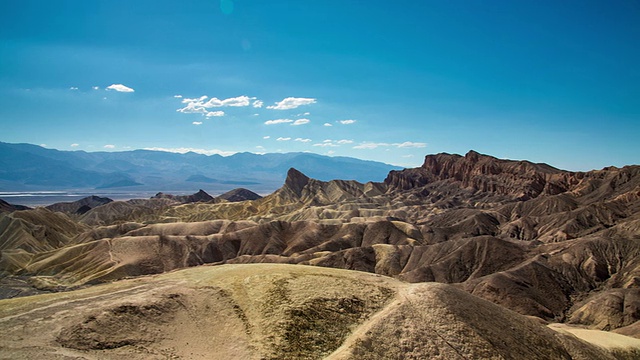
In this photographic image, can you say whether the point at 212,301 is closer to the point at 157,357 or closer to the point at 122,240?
the point at 157,357

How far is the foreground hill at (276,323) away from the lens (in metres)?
34.3

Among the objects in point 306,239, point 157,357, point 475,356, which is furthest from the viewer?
point 306,239

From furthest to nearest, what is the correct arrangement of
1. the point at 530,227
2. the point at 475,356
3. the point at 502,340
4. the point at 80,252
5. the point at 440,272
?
1. the point at 530,227
2. the point at 80,252
3. the point at 440,272
4. the point at 502,340
5. the point at 475,356

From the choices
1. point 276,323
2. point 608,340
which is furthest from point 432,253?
point 276,323

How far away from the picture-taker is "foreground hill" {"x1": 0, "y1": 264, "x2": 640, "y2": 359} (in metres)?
34.3

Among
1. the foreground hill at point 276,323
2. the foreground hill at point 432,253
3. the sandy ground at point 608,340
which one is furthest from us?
the foreground hill at point 432,253

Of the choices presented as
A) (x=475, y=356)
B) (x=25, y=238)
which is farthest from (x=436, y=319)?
(x=25, y=238)

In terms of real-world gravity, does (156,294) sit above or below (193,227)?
above

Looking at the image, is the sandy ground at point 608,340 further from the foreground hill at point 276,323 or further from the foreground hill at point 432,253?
the foreground hill at point 432,253

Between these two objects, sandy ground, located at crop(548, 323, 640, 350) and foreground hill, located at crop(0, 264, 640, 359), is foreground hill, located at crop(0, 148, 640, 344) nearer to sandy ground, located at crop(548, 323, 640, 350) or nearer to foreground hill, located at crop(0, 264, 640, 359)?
sandy ground, located at crop(548, 323, 640, 350)

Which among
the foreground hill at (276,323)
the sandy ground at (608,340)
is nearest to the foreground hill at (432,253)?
the sandy ground at (608,340)

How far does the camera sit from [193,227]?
184 meters

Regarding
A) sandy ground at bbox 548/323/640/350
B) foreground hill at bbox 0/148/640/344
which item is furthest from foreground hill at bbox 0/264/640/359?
foreground hill at bbox 0/148/640/344

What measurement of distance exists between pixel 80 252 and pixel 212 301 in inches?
4870
